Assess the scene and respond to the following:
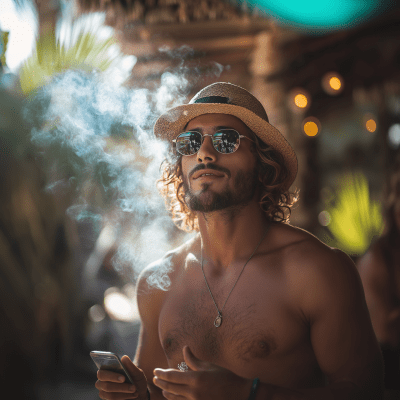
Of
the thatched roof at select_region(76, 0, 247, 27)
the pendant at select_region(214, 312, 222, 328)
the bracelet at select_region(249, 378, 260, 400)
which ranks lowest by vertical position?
the bracelet at select_region(249, 378, 260, 400)

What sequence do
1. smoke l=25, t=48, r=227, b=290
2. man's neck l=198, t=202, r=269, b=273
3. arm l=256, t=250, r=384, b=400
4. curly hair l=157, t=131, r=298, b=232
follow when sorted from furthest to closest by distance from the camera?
smoke l=25, t=48, r=227, b=290 < curly hair l=157, t=131, r=298, b=232 < man's neck l=198, t=202, r=269, b=273 < arm l=256, t=250, r=384, b=400

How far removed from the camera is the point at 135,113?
2814mm

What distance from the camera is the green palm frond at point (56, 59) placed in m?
3.07

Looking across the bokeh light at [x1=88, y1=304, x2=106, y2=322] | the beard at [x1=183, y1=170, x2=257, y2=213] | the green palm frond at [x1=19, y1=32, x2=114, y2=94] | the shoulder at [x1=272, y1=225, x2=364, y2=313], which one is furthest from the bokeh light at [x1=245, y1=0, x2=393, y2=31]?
the bokeh light at [x1=88, y1=304, x2=106, y2=322]

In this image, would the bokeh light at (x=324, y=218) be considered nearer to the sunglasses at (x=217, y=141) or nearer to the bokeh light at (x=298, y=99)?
the bokeh light at (x=298, y=99)

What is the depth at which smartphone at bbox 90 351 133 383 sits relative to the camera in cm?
146

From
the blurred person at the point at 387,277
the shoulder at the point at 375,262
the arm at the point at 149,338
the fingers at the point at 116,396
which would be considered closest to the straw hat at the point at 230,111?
the arm at the point at 149,338

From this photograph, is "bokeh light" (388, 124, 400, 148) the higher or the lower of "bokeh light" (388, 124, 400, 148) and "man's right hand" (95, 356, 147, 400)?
the higher

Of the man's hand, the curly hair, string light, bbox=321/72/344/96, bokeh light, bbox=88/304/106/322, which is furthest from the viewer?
bokeh light, bbox=88/304/106/322

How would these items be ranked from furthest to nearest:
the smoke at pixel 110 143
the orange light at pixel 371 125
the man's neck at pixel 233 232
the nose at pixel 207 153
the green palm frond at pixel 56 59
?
the orange light at pixel 371 125, the green palm frond at pixel 56 59, the smoke at pixel 110 143, the man's neck at pixel 233 232, the nose at pixel 207 153

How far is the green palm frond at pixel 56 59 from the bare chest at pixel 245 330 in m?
2.42

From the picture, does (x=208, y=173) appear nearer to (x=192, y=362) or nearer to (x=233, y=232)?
(x=233, y=232)

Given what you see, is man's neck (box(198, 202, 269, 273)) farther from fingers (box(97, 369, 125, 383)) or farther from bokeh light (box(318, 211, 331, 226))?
bokeh light (box(318, 211, 331, 226))

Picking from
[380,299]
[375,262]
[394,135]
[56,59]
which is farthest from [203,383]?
[394,135]
